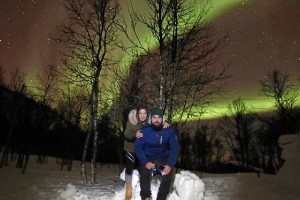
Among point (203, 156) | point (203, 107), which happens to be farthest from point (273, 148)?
point (203, 107)

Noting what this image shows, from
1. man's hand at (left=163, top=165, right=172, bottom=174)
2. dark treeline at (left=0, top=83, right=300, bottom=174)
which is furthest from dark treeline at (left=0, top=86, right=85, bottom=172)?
man's hand at (left=163, top=165, right=172, bottom=174)

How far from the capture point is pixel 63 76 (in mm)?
12266

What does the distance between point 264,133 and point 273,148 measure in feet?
8.80

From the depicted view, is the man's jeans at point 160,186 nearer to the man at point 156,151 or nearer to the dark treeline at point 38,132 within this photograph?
the man at point 156,151

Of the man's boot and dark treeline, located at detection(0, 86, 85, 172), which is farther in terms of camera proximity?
dark treeline, located at detection(0, 86, 85, 172)

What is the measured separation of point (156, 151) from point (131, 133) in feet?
5.01

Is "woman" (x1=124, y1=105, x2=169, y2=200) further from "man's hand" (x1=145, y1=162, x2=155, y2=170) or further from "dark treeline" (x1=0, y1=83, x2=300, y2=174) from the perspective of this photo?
"dark treeline" (x1=0, y1=83, x2=300, y2=174)

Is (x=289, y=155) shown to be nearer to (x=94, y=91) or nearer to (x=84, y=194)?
(x=94, y=91)

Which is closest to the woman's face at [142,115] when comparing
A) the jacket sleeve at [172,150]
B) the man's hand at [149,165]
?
the jacket sleeve at [172,150]

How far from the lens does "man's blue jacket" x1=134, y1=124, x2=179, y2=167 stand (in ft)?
19.0

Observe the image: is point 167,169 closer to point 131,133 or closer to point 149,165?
point 149,165

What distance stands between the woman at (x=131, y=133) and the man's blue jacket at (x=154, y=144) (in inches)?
28.2

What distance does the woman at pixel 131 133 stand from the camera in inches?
259

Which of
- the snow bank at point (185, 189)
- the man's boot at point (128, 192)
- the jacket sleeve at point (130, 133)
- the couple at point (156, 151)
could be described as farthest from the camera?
the jacket sleeve at point (130, 133)
